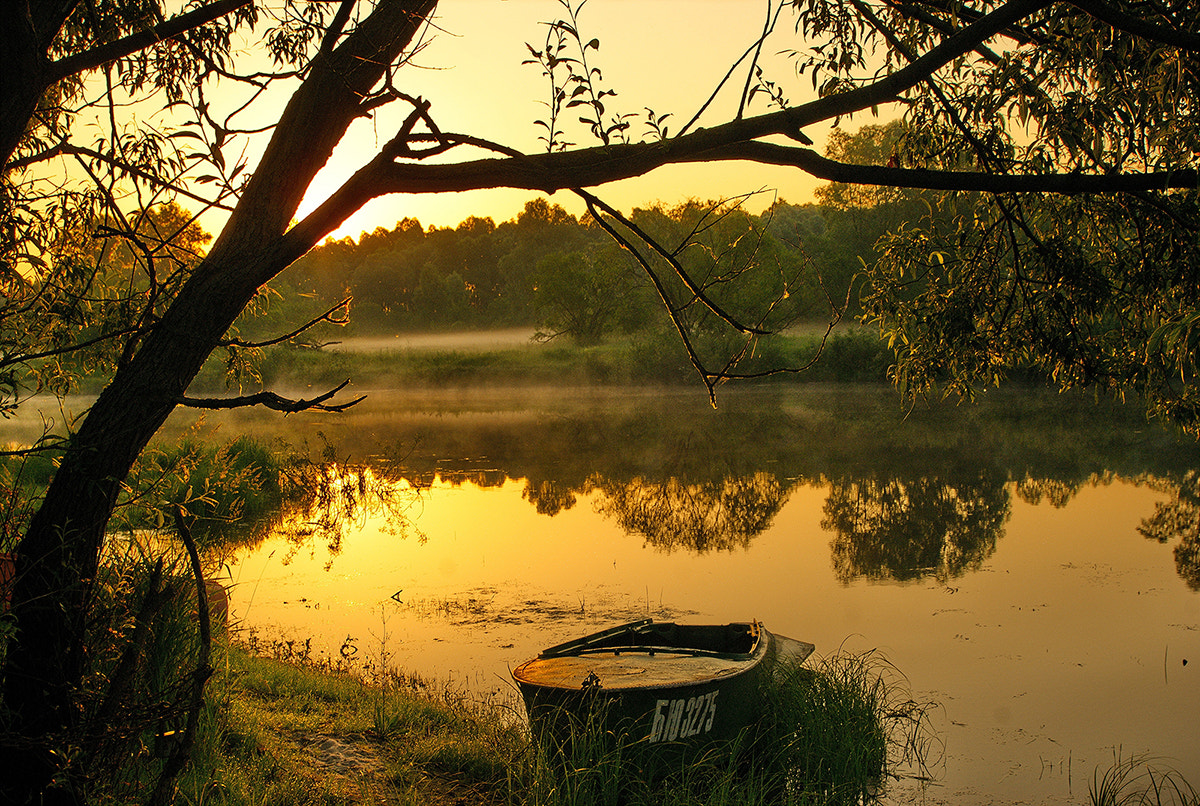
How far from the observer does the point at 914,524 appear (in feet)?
39.3

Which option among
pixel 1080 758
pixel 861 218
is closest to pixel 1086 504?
pixel 1080 758

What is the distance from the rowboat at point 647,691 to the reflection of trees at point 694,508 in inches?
217

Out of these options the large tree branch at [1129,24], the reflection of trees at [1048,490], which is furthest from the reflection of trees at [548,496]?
the large tree branch at [1129,24]

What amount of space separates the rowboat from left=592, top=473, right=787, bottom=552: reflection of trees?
18.1 ft

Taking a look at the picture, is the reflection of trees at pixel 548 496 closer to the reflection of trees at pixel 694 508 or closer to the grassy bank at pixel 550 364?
the reflection of trees at pixel 694 508

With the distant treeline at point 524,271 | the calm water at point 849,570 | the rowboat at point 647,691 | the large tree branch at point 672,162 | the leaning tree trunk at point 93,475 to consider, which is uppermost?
the distant treeline at point 524,271

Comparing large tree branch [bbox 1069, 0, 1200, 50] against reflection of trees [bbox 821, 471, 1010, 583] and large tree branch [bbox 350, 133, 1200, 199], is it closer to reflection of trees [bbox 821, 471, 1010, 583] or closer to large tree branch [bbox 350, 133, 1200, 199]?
large tree branch [bbox 350, 133, 1200, 199]

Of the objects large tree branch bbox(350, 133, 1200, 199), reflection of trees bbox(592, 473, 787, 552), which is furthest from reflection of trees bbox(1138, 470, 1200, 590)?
large tree branch bbox(350, 133, 1200, 199)

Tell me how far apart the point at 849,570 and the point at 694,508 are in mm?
3614

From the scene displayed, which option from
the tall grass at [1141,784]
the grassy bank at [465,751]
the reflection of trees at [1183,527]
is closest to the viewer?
the grassy bank at [465,751]

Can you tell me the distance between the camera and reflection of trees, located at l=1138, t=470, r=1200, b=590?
9.87 meters

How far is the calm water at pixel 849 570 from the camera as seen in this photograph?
21.0ft

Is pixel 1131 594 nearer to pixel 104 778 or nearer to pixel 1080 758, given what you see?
pixel 1080 758

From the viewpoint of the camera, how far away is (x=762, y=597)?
870 centimetres
